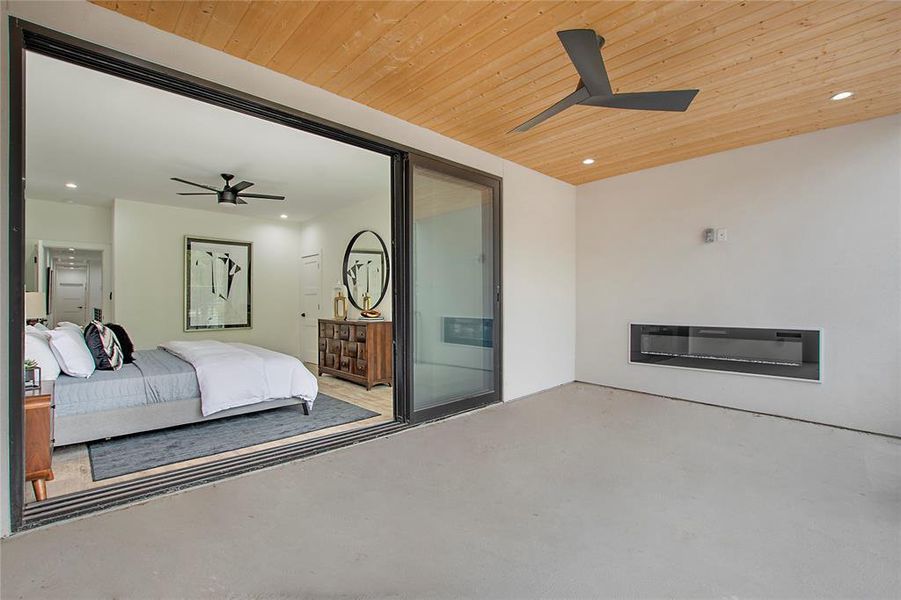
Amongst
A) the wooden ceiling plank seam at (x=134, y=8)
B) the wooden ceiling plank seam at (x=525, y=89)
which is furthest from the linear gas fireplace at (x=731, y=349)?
the wooden ceiling plank seam at (x=134, y=8)

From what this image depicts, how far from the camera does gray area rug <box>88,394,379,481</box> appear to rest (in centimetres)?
277

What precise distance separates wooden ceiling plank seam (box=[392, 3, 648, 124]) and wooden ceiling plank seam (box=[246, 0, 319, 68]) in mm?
874

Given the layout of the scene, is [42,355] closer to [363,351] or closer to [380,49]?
[363,351]

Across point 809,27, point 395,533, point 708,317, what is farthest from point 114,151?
point 708,317

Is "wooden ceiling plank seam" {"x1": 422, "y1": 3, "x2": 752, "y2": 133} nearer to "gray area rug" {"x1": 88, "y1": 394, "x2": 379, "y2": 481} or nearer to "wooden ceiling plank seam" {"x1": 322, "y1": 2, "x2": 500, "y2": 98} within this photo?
"wooden ceiling plank seam" {"x1": 322, "y1": 2, "x2": 500, "y2": 98}

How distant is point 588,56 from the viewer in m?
2.17

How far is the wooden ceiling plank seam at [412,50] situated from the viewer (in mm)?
2107

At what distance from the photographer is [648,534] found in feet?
6.12

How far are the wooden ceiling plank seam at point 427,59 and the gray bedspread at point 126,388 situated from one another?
2.73m

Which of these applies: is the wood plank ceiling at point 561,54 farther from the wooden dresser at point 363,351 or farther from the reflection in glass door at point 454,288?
the wooden dresser at point 363,351

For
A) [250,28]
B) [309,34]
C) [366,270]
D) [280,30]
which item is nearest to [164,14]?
[250,28]

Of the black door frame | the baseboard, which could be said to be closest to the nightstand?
the black door frame

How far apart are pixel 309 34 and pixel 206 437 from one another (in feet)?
9.78

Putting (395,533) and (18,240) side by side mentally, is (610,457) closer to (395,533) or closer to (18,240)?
(395,533)
